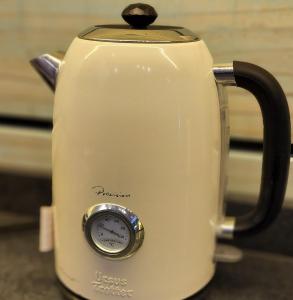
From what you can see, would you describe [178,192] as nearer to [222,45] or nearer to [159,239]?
[159,239]

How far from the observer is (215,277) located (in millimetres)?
591

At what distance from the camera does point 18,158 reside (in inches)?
26.6

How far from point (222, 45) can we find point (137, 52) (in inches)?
6.8

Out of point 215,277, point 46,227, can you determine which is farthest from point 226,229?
point 46,227

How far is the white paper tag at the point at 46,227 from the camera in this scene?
53 centimetres

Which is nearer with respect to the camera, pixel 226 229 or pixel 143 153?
pixel 143 153

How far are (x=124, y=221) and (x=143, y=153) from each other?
0.22ft

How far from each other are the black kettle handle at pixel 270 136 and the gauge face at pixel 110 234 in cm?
15

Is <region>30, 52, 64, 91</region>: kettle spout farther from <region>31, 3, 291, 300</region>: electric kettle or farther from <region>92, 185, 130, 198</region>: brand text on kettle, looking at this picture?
<region>92, 185, 130, 198</region>: brand text on kettle

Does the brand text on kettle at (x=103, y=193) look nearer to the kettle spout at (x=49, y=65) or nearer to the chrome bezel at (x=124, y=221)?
the chrome bezel at (x=124, y=221)

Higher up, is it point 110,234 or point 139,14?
point 139,14

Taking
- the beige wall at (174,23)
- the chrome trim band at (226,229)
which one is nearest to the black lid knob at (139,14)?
the beige wall at (174,23)

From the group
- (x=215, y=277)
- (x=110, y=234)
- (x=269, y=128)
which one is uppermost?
(x=269, y=128)

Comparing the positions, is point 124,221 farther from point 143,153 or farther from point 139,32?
point 139,32
